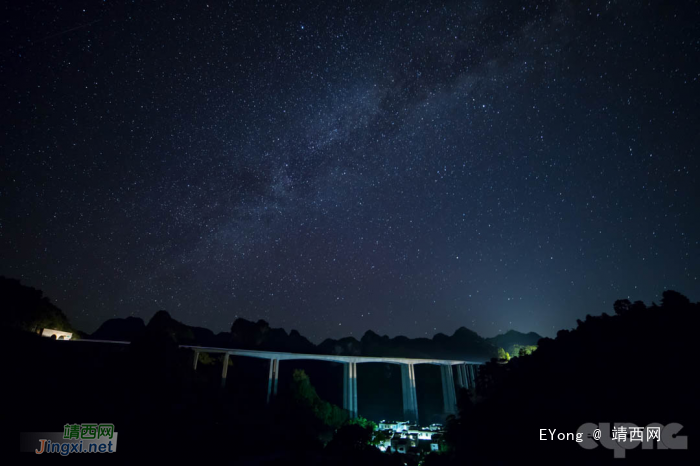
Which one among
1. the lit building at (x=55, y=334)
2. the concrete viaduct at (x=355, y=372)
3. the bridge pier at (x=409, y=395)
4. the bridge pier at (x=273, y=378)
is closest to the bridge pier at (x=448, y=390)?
the concrete viaduct at (x=355, y=372)

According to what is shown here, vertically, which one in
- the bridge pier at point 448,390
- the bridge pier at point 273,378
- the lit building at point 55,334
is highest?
the lit building at point 55,334

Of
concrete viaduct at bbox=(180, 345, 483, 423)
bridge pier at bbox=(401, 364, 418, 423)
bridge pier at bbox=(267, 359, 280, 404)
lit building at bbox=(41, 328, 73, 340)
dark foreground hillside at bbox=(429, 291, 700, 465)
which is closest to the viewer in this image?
dark foreground hillside at bbox=(429, 291, 700, 465)

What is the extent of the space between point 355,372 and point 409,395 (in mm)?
12721

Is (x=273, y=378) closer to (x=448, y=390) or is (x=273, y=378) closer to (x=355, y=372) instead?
(x=355, y=372)

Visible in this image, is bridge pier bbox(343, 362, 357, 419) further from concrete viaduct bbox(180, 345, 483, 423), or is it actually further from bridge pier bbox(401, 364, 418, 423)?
bridge pier bbox(401, 364, 418, 423)

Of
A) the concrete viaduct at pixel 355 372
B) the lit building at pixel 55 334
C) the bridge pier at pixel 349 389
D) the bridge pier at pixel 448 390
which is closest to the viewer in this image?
the lit building at pixel 55 334

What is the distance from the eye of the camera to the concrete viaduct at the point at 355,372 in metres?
42.5

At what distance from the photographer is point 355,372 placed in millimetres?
51344

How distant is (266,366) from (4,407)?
166 feet

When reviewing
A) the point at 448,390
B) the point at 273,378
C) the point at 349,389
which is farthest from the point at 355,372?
the point at 448,390

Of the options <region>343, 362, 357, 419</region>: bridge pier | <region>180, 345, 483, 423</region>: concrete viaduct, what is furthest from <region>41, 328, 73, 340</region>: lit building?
<region>343, 362, 357, 419</region>: bridge pier

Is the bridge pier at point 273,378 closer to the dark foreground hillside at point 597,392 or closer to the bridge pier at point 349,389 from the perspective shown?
the bridge pier at point 349,389

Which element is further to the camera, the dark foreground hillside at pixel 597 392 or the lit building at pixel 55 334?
the lit building at pixel 55 334

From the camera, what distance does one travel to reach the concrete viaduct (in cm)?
4249
